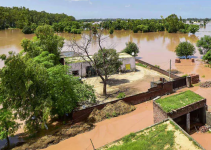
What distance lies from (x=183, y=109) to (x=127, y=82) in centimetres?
917

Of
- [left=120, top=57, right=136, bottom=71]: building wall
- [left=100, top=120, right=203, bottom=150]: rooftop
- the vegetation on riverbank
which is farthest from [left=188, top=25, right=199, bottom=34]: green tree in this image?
[left=100, top=120, right=203, bottom=150]: rooftop

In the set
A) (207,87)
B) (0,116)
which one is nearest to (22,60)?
(0,116)

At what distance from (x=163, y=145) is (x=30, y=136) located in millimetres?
8177

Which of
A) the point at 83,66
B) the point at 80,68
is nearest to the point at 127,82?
the point at 83,66

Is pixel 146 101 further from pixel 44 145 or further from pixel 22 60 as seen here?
pixel 22 60

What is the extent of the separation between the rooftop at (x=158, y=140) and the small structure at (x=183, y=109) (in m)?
1.15

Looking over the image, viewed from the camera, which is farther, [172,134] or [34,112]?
[34,112]

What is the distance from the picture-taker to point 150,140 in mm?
8594

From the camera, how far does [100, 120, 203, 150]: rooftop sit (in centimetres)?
818

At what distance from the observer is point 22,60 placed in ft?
33.3

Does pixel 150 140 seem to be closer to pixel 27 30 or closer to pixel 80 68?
pixel 80 68

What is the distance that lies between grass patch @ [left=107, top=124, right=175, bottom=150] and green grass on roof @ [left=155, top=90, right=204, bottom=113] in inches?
63.3

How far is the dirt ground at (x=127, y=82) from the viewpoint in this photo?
55.9 feet

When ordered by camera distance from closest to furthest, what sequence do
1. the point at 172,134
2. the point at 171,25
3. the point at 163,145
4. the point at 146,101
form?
1. the point at 163,145
2. the point at 172,134
3. the point at 146,101
4. the point at 171,25
